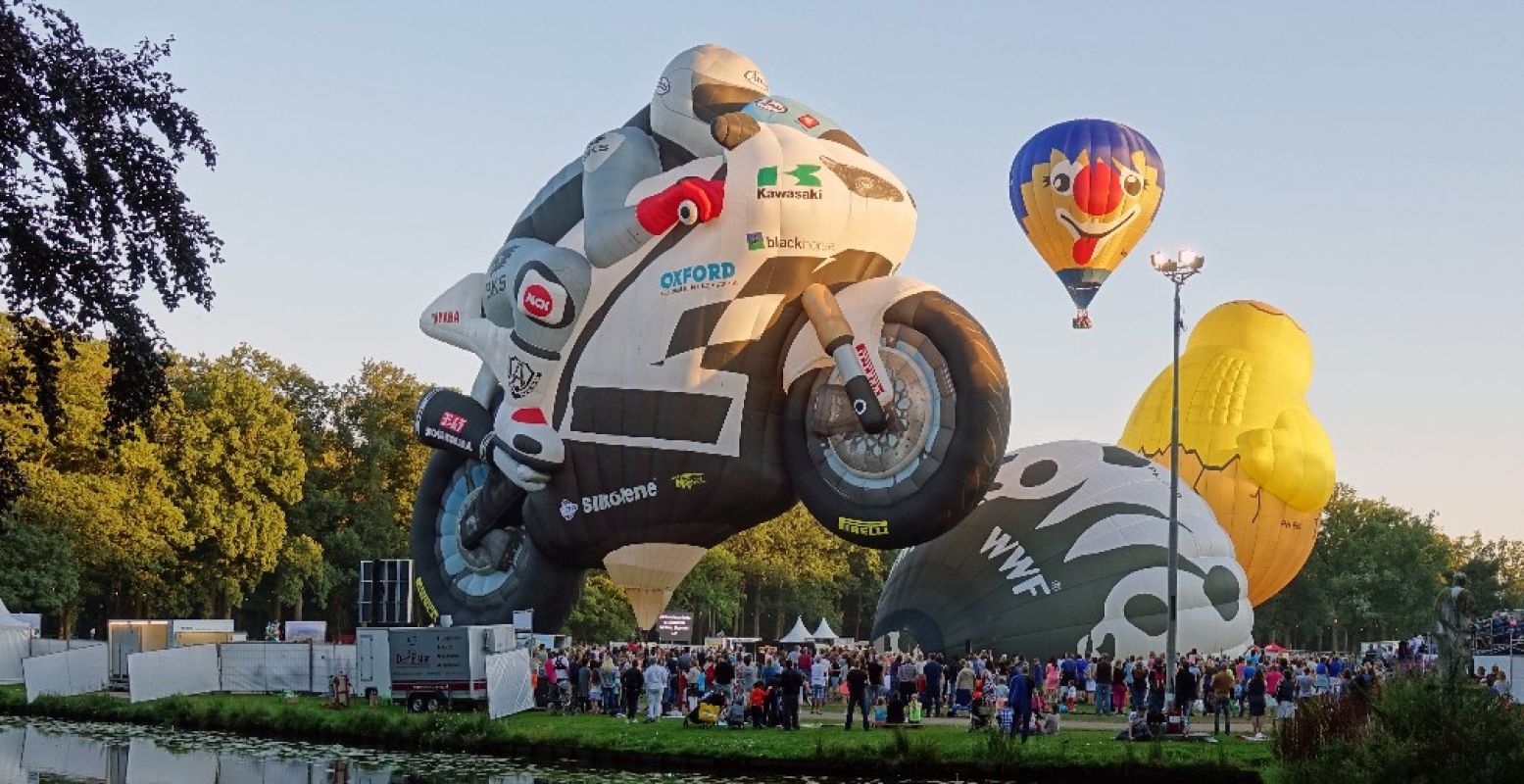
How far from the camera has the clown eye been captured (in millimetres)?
43938

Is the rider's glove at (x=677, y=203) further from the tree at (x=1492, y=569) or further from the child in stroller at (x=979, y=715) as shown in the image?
the tree at (x=1492, y=569)

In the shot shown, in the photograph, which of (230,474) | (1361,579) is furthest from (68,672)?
(1361,579)

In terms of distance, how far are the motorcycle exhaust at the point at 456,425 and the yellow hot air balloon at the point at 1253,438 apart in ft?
65.8

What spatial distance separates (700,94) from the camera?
38125mm

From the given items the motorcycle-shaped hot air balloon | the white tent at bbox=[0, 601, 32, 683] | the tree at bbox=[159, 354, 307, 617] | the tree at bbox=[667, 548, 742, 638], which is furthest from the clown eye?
the tree at bbox=[667, 548, 742, 638]

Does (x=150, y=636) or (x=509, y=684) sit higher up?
(x=150, y=636)

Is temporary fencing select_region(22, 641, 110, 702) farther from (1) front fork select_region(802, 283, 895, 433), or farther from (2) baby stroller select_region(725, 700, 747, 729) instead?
(1) front fork select_region(802, 283, 895, 433)

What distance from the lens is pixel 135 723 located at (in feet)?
111

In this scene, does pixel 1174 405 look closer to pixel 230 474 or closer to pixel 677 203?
pixel 677 203

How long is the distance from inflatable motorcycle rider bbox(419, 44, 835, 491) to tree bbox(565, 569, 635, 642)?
106ft

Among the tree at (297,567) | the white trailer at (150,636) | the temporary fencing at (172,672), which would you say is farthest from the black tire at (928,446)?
the tree at (297,567)

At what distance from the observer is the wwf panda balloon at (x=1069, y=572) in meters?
36.6

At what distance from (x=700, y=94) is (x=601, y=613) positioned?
131ft

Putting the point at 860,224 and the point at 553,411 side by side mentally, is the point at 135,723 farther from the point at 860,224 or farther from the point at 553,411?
the point at 860,224
